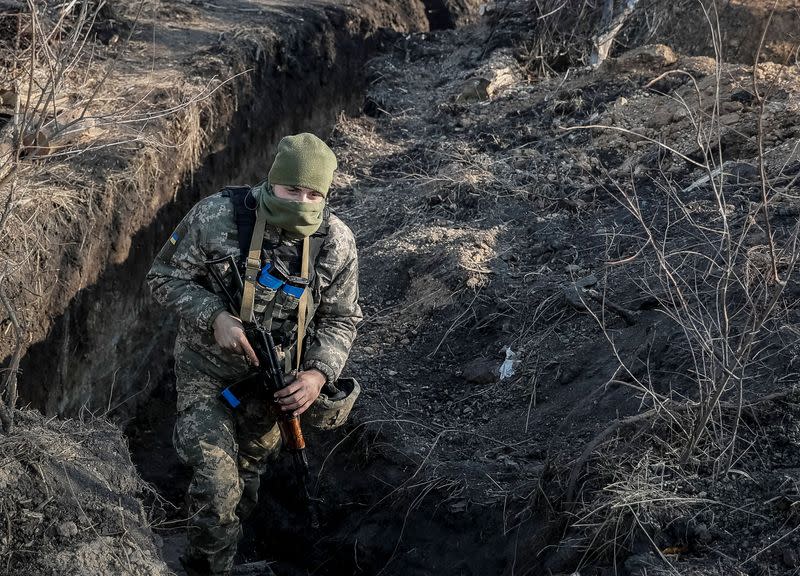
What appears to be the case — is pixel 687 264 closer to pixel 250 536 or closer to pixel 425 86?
pixel 250 536

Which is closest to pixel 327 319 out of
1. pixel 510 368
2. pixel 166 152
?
pixel 510 368

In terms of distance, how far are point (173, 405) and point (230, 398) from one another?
2.81 m

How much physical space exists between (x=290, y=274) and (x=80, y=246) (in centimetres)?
229

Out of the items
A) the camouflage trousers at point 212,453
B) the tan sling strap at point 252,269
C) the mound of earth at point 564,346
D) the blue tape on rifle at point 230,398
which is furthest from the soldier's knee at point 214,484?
the mound of earth at point 564,346

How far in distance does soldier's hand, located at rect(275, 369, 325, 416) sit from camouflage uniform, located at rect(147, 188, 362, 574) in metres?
0.06

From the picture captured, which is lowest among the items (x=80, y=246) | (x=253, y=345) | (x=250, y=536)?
(x=250, y=536)

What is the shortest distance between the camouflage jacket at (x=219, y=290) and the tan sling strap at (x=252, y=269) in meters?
0.07

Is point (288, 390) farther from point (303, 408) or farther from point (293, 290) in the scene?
point (293, 290)

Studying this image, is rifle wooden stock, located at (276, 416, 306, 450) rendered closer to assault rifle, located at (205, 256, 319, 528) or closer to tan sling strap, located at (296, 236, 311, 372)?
assault rifle, located at (205, 256, 319, 528)

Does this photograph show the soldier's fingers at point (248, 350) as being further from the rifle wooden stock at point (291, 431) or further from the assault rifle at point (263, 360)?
the rifle wooden stock at point (291, 431)

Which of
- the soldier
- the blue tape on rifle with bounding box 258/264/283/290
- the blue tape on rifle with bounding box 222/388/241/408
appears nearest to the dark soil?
the soldier

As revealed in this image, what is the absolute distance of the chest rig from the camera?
13.0ft

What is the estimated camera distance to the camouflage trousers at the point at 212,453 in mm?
3998

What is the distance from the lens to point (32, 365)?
529cm
